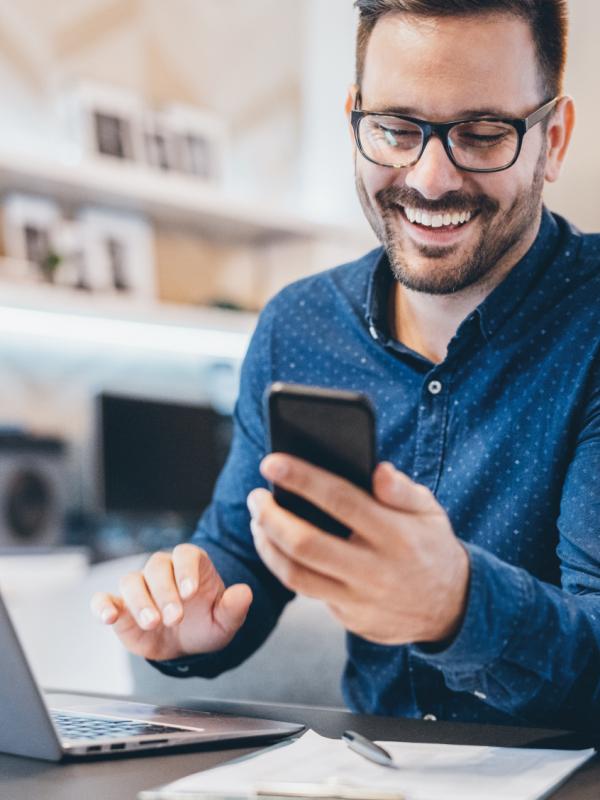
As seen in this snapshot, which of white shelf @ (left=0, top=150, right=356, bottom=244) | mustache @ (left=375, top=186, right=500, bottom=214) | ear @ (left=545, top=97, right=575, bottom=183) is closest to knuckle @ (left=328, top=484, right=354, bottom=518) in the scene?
mustache @ (left=375, top=186, right=500, bottom=214)

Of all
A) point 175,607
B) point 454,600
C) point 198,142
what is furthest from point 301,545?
point 198,142

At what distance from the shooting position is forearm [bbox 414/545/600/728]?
74 centimetres

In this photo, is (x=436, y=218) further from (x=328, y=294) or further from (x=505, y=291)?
(x=328, y=294)

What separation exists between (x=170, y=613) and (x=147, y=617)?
2 centimetres

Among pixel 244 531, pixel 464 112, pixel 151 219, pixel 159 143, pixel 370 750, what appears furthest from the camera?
pixel 151 219

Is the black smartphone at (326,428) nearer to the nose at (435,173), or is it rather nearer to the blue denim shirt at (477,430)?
the blue denim shirt at (477,430)

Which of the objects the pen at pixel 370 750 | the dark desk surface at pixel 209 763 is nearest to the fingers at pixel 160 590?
the dark desk surface at pixel 209 763

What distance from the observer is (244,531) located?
4.34ft

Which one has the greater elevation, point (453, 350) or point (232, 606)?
point (453, 350)

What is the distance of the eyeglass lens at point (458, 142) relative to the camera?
1.13 m

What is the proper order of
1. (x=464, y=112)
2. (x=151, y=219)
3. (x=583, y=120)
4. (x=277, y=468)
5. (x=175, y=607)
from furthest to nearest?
(x=151, y=219) → (x=583, y=120) → (x=464, y=112) → (x=175, y=607) → (x=277, y=468)

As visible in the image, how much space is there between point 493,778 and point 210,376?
2977 millimetres

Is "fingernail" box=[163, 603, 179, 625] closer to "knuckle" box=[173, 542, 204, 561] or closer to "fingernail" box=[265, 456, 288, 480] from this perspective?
"knuckle" box=[173, 542, 204, 561]

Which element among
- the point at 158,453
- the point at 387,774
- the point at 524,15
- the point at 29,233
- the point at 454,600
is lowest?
the point at 158,453
